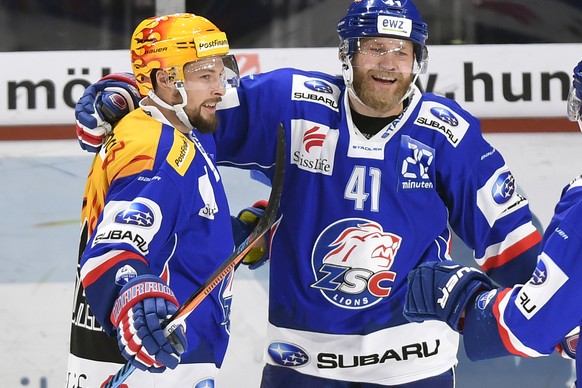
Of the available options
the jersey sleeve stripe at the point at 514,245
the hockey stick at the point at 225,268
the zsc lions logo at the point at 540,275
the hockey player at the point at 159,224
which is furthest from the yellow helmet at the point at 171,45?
the zsc lions logo at the point at 540,275

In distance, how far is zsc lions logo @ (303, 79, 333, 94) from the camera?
2967 millimetres

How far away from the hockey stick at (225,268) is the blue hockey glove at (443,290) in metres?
0.36

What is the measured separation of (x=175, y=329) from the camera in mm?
2238

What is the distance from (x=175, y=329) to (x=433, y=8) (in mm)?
1921

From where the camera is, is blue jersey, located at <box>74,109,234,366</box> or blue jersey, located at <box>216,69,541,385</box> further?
blue jersey, located at <box>216,69,541,385</box>

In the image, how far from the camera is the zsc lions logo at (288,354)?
292cm

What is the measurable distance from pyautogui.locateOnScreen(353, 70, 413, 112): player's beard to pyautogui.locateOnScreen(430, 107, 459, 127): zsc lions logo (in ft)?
0.33

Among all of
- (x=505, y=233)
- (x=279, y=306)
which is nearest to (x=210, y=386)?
(x=279, y=306)

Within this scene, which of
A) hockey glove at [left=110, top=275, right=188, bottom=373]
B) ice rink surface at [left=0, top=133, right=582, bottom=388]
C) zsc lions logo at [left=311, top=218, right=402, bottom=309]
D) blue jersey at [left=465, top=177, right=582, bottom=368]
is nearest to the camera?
blue jersey at [left=465, top=177, right=582, bottom=368]

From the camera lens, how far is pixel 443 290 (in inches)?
91.1

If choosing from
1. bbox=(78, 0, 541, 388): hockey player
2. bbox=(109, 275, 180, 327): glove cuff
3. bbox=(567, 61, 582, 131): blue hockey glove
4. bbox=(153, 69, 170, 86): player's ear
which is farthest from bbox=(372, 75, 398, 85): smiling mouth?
bbox=(109, 275, 180, 327): glove cuff

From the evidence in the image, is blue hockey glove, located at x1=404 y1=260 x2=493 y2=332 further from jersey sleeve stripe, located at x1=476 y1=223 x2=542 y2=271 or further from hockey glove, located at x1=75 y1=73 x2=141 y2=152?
hockey glove, located at x1=75 y1=73 x2=141 y2=152

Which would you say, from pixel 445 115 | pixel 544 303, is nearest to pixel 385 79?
pixel 445 115

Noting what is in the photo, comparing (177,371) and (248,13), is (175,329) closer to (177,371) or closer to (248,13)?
(177,371)
